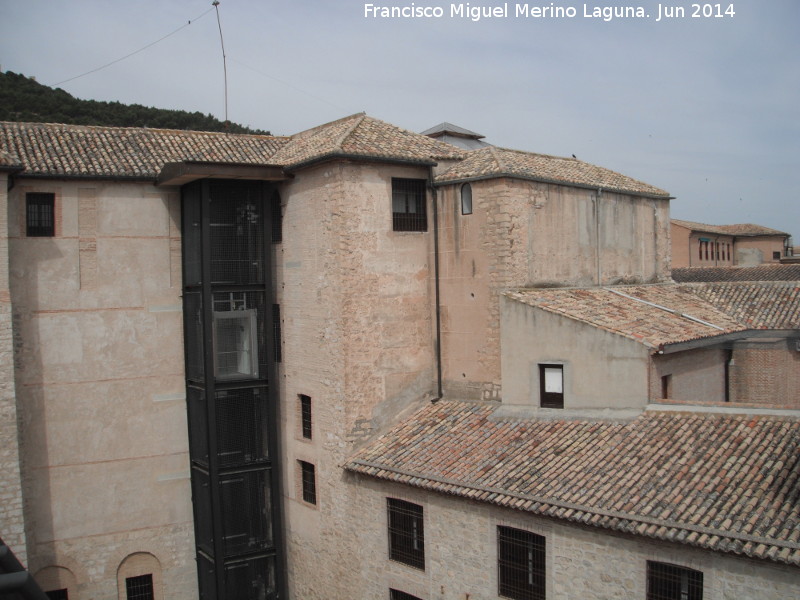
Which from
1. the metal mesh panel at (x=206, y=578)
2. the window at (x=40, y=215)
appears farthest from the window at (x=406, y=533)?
the window at (x=40, y=215)

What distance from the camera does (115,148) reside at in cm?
1755

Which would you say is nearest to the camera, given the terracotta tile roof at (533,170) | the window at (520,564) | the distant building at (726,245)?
the window at (520,564)

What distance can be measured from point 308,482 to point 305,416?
147 centimetres

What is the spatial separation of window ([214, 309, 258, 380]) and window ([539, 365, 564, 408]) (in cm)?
651

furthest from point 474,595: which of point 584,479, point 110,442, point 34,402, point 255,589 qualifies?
point 34,402

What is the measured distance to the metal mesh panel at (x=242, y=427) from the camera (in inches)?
655

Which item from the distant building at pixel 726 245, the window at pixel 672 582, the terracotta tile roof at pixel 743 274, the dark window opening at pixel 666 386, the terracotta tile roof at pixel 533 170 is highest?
the terracotta tile roof at pixel 533 170

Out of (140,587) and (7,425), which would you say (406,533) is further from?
(7,425)

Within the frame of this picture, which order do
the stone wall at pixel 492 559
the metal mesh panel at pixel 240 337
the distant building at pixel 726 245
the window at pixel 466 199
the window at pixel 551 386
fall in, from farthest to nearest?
1. the distant building at pixel 726 245
2. the metal mesh panel at pixel 240 337
3. the window at pixel 466 199
4. the window at pixel 551 386
5. the stone wall at pixel 492 559

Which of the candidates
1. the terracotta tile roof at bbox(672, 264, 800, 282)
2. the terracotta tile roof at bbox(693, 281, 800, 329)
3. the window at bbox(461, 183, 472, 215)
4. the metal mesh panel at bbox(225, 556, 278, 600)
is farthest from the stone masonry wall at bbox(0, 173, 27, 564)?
the terracotta tile roof at bbox(672, 264, 800, 282)

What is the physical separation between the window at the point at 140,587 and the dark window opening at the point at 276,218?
8.41 metres

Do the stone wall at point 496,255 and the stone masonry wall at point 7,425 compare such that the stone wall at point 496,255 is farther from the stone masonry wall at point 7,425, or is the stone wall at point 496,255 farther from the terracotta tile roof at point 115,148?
the stone masonry wall at point 7,425

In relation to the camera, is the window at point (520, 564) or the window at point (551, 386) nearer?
the window at point (520, 564)

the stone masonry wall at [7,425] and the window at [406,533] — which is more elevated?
the stone masonry wall at [7,425]
